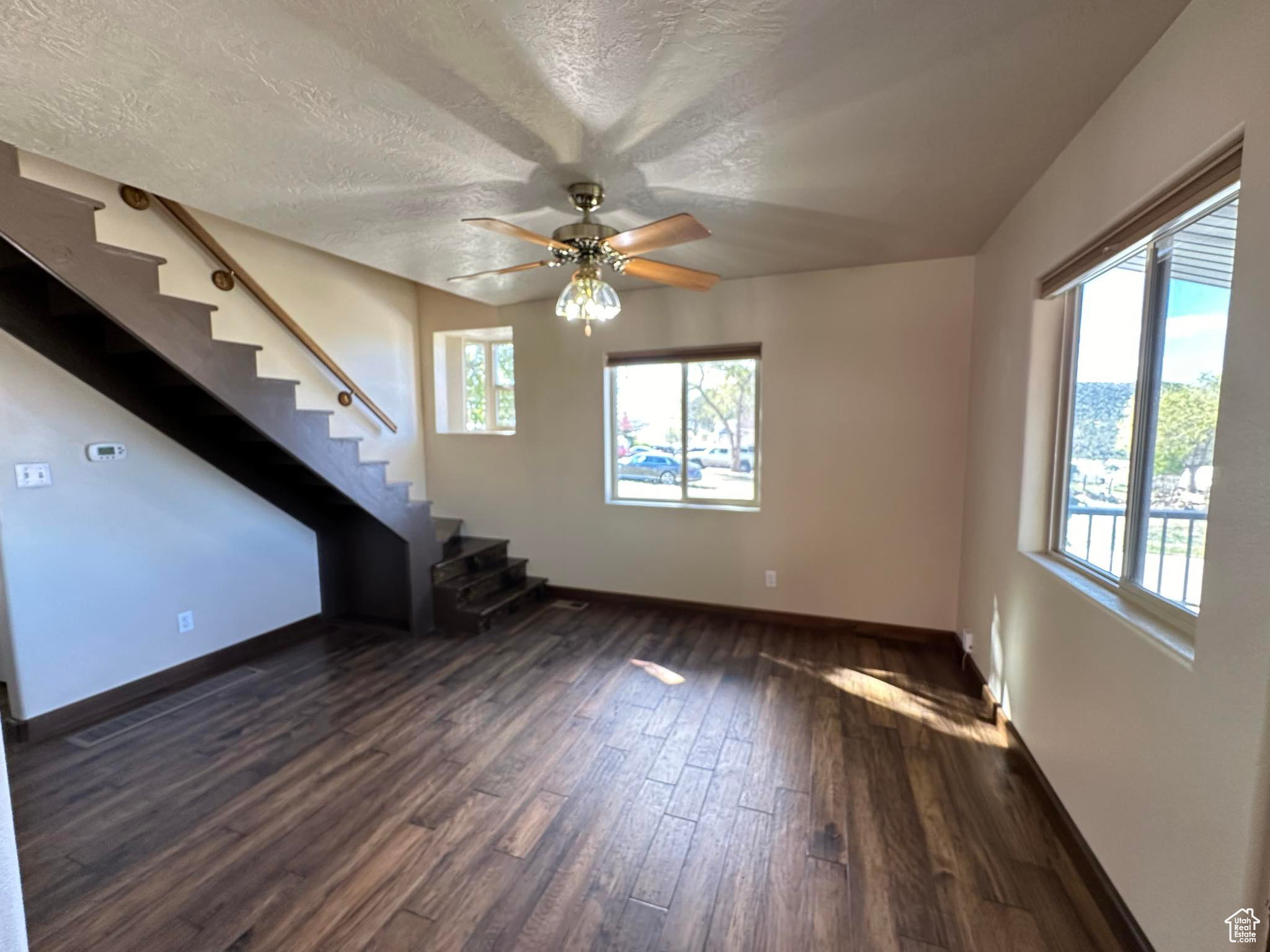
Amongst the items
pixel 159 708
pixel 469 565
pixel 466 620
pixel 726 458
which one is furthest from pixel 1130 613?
pixel 159 708

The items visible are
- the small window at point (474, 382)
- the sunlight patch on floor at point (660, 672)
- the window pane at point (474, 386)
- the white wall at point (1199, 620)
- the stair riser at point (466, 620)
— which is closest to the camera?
the white wall at point (1199, 620)

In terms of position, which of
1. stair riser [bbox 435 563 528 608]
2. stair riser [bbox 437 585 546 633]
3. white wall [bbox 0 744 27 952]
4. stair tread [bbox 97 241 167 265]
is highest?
stair tread [bbox 97 241 167 265]

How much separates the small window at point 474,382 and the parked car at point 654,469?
1113 mm

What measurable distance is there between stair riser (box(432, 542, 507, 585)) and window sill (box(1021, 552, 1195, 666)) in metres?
3.53

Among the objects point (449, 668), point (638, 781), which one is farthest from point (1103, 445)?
point (449, 668)

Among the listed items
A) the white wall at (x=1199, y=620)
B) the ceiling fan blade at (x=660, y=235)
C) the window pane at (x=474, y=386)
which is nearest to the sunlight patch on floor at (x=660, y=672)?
the white wall at (x=1199, y=620)

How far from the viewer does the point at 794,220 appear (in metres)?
2.55

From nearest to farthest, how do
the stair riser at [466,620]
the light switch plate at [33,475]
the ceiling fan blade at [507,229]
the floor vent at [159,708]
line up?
the ceiling fan blade at [507,229] < the light switch plate at [33,475] < the floor vent at [159,708] < the stair riser at [466,620]

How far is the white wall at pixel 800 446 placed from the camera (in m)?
3.28

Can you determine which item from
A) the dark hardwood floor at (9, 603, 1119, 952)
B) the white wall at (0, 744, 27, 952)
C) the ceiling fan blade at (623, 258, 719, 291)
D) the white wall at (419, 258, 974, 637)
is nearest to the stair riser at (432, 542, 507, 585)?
the white wall at (419, 258, 974, 637)

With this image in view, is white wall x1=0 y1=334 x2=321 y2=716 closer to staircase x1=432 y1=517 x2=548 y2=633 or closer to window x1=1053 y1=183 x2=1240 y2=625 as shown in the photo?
staircase x1=432 y1=517 x2=548 y2=633

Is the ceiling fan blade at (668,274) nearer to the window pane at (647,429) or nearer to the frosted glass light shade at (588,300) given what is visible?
the frosted glass light shade at (588,300)

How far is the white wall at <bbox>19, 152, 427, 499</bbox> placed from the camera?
2.68m

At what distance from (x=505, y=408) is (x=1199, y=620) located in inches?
173
